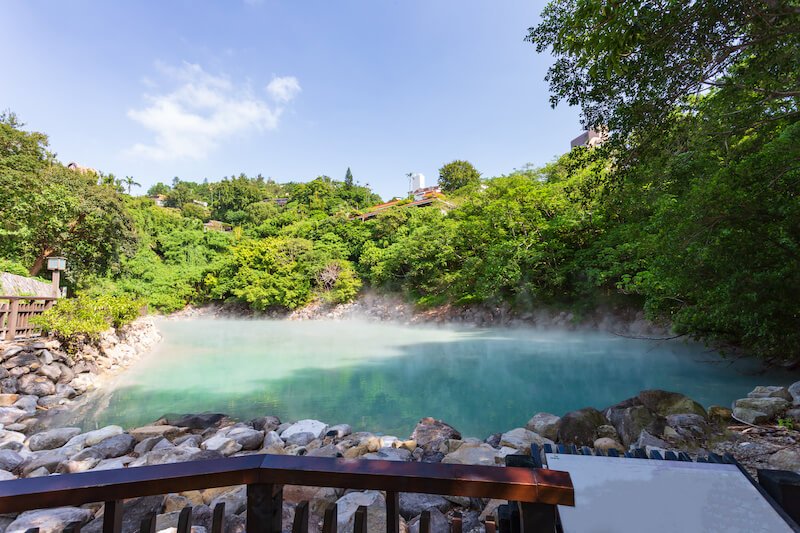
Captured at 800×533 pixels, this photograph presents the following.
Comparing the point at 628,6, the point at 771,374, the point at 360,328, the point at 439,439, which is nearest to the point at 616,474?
the point at 628,6

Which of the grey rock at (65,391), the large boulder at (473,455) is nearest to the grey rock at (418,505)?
the large boulder at (473,455)

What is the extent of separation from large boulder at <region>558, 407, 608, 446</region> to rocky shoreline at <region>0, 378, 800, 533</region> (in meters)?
0.01

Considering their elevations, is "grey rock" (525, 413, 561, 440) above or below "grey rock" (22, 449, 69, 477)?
above

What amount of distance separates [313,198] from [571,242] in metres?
19.1

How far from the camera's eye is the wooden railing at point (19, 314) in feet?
20.6

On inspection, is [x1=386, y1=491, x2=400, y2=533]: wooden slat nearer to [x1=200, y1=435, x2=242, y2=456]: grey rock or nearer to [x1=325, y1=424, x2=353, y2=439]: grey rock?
[x1=200, y1=435, x2=242, y2=456]: grey rock

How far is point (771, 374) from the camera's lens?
20.7 ft

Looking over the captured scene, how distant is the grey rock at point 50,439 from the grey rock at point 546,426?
16.0 feet

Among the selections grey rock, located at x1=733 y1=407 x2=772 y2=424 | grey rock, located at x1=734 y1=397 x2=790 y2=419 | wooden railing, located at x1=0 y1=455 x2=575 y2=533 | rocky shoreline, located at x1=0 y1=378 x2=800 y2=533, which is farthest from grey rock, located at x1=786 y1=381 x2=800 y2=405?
wooden railing, located at x1=0 y1=455 x2=575 y2=533

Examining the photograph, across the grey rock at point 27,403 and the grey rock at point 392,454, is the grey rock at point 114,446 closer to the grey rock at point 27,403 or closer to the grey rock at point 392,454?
the grey rock at point 27,403

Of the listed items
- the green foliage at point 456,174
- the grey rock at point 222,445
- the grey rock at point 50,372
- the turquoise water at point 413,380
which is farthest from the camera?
the green foliage at point 456,174

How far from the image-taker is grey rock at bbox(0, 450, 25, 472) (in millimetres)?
3413

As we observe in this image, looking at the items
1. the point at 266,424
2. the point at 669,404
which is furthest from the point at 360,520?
the point at 669,404

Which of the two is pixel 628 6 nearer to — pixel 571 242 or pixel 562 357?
pixel 562 357
